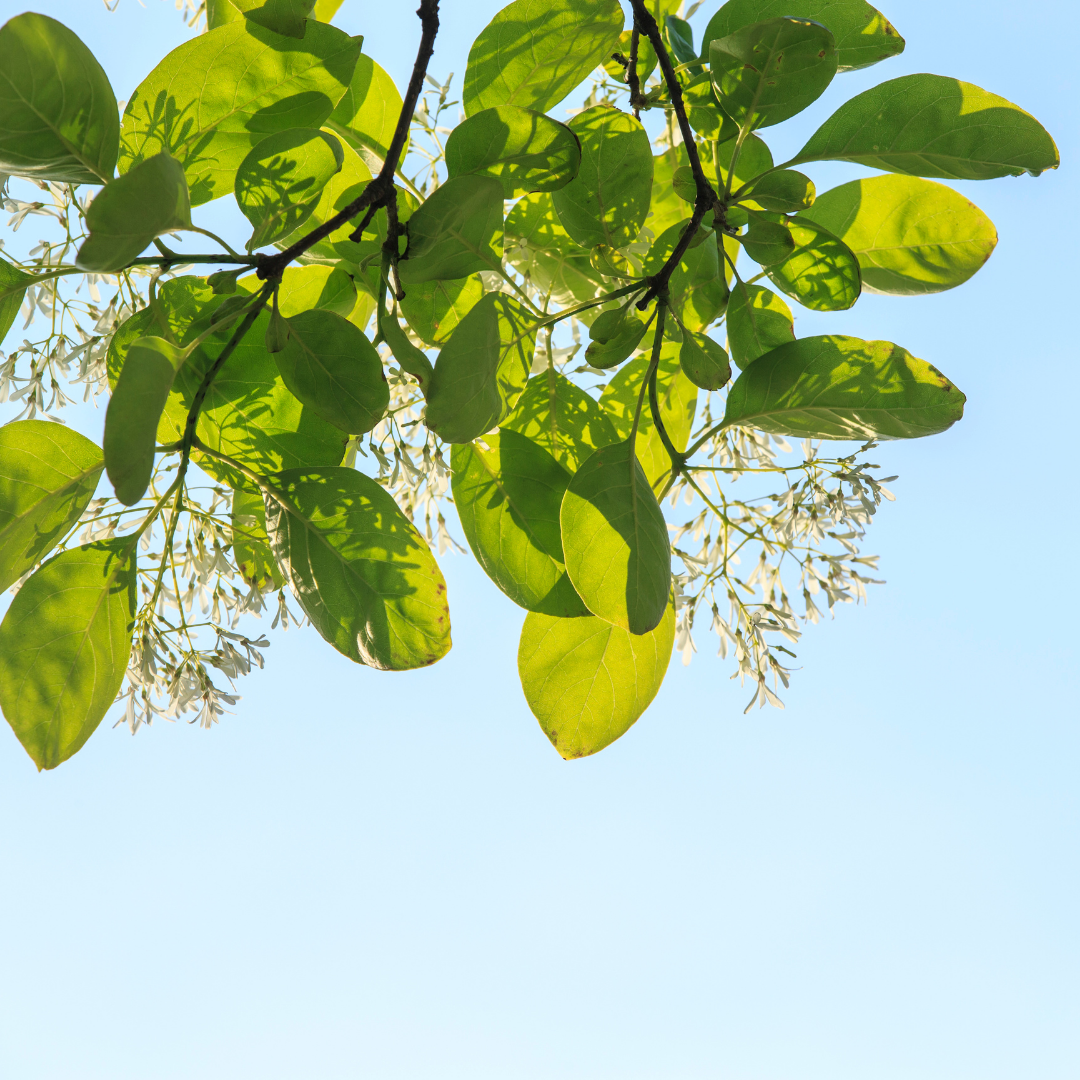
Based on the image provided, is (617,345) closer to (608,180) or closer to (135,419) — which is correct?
Answer: (608,180)

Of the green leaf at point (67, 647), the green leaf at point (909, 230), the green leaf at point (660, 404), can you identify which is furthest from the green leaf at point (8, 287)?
the green leaf at point (909, 230)

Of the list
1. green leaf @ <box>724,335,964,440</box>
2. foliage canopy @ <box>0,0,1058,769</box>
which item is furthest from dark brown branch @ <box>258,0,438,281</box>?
green leaf @ <box>724,335,964,440</box>

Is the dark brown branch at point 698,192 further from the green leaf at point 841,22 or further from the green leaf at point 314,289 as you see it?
the green leaf at point 314,289

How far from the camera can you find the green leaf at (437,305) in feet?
1.55

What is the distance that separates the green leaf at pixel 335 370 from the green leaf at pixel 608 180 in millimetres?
144

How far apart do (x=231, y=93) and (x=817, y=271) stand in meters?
0.31

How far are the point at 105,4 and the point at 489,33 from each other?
21.8 inches

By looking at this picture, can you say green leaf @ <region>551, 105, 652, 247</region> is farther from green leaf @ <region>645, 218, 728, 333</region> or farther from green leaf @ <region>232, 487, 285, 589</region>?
green leaf @ <region>232, 487, 285, 589</region>

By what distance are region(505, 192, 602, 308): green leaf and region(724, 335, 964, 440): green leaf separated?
0.38 feet

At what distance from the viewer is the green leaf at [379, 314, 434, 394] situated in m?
0.38

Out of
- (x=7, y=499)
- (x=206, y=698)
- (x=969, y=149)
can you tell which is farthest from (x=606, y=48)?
(x=206, y=698)

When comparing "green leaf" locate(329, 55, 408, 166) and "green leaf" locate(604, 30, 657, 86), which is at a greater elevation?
"green leaf" locate(604, 30, 657, 86)

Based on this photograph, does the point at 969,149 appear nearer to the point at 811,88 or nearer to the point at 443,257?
the point at 811,88

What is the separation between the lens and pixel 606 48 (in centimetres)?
44
